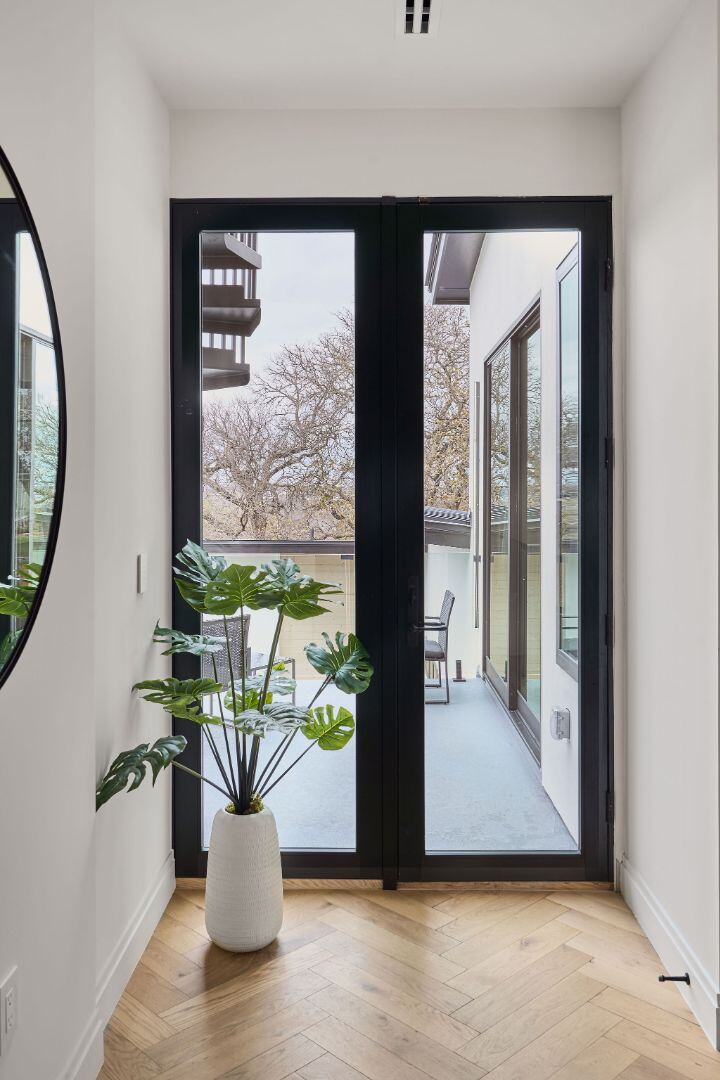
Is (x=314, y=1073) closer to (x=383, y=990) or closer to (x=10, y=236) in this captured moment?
(x=383, y=990)

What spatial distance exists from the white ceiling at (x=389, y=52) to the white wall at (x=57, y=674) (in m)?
0.57

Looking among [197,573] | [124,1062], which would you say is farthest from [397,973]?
[197,573]

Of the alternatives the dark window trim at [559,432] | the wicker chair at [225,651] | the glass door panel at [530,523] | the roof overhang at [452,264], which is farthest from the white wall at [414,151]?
the wicker chair at [225,651]

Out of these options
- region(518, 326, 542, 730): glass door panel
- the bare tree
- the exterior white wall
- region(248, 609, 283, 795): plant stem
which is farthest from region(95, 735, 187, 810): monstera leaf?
region(518, 326, 542, 730): glass door panel

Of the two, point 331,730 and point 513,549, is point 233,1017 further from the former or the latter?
point 513,549

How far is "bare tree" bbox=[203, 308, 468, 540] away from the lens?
2.72 meters

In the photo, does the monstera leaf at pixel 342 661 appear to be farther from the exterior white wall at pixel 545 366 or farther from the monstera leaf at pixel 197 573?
the exterior white wall at pixel 545 366

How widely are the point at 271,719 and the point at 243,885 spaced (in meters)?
0.52

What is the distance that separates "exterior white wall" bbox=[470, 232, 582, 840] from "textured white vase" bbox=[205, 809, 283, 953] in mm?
990

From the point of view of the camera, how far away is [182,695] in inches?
90.2

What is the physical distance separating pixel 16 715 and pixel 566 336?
2.16 m

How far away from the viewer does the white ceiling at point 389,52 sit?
2.15 m

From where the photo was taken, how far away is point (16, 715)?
1.47m

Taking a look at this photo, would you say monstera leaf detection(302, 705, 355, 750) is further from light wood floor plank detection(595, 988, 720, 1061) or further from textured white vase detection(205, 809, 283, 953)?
light wood floor plank detection(595, 988, 720, 1061)
